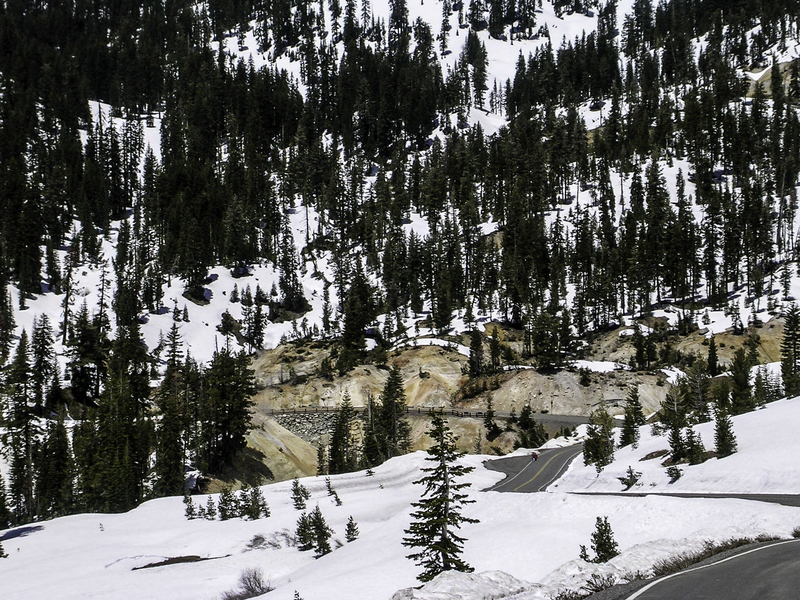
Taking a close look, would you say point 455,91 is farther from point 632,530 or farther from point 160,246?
point 632,530

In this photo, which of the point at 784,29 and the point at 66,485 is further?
the point at 784,29

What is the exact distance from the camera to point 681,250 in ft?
334

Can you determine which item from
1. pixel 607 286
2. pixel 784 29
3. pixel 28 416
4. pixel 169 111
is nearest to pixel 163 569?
pixel 28 416

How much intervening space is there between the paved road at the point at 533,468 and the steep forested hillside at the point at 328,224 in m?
25.4

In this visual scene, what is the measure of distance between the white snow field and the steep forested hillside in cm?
1795

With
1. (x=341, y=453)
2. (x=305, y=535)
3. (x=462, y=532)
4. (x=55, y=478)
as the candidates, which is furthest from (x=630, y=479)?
(x=55, y=478)

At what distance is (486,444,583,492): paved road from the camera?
3962cm

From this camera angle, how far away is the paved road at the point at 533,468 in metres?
39.6

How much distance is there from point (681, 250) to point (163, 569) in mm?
99735

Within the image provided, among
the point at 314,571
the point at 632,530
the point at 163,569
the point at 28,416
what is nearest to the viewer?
the point at 632,530

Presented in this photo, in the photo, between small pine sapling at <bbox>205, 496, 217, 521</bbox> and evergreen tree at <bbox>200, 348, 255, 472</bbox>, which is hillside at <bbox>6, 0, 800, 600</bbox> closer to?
evergreen tree at <bbox>200, 348, 255, 472</bbox>

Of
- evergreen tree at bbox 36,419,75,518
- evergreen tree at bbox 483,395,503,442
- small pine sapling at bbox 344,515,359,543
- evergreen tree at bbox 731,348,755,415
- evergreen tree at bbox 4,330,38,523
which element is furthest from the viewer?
evergreen tree at bbox 483,395,503,442

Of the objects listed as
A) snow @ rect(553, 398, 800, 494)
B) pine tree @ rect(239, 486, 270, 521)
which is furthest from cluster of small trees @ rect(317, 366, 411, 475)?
snow @ rect(553, 398, 800, 494)

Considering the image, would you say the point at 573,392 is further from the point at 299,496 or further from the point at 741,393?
the point at 299,496
